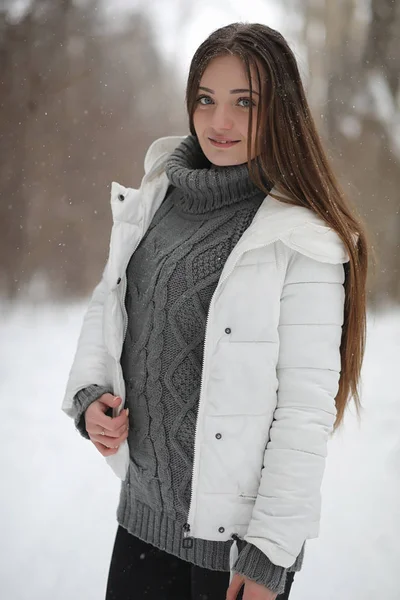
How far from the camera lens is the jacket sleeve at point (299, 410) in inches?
37.9

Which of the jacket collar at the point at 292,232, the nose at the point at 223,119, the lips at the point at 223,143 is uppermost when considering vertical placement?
the nose at the point at 223,119

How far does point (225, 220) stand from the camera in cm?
112

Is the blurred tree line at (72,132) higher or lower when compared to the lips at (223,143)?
higher

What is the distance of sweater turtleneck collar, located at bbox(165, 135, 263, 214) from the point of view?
1.10 m

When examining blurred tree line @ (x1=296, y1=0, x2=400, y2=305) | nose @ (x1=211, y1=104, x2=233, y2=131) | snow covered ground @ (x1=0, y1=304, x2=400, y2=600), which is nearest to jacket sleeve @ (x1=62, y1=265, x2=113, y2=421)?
nose @ (x1=211, y1=104, x2=233, y2=131)

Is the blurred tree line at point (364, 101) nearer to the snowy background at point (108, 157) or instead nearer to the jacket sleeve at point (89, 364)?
the snowy background at point (108, 157)

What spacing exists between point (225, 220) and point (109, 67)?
9.43 ft

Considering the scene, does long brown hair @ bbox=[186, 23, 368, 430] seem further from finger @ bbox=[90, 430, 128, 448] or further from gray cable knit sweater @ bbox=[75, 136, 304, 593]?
finger @ bbox=[90, 430, 128, 448]

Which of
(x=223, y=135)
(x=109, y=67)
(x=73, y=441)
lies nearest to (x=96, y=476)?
(x=73, y=441)

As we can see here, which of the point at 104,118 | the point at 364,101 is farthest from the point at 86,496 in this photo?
the point at 364,101

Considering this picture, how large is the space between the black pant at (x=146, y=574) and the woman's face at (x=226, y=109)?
2.10 feet

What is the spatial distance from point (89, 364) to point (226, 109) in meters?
0.47

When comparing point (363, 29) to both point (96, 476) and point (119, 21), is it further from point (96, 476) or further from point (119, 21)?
point (96, 476)

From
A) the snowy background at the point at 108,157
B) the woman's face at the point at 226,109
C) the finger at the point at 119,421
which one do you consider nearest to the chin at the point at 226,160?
the woman's face at the point at 226,109
